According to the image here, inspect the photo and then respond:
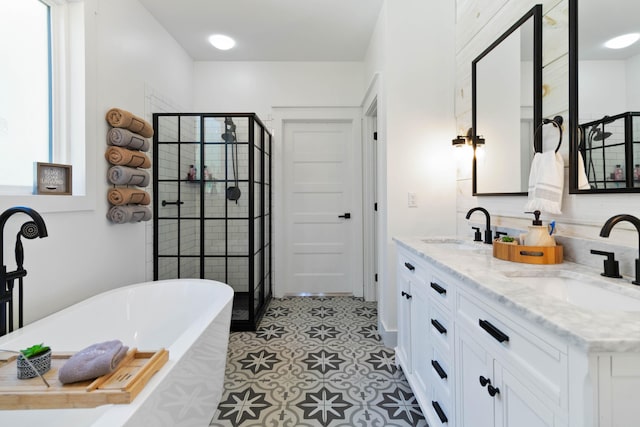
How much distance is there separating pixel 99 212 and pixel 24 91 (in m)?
0.77

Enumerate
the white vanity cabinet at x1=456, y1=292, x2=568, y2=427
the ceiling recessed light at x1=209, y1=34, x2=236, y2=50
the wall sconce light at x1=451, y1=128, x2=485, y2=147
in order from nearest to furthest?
the white vanity cabinet at x1=456, y1=292, x2=568, y2=427, the wall sconce light at x1=451, y1=128, x2=485, y2=147, the ceiling recessed light at x1=209, y1=34, x2=236, y2=50

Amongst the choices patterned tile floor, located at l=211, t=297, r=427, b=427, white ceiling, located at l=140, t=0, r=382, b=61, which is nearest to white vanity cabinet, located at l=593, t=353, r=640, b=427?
patterned tile floor, located at l=211, t=297, r=427, b=427

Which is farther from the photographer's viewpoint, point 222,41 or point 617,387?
point 222,41

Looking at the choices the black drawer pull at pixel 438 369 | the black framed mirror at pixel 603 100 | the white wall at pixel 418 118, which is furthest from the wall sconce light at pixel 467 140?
the black drawer pull at pixel 438 369

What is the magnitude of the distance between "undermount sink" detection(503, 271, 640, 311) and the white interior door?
253 cm

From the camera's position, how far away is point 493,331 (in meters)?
0.94

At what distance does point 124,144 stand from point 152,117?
0.70 meters

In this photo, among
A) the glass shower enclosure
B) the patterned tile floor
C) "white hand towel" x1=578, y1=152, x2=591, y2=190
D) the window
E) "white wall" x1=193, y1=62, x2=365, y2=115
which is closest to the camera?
"white hand towel" x1=578, y1=152, x2=591, y2=190

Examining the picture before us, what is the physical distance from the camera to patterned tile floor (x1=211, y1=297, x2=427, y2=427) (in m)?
1.70

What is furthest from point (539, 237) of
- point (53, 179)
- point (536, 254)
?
point (53, 179)

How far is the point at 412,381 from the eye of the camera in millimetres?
1782

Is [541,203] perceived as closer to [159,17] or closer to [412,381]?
[412,381]

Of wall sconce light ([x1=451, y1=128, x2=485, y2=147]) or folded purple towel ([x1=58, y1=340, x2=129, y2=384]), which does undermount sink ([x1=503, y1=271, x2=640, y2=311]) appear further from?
folded purple towel ([x1=58, y1=340, x2=129, y2=384])

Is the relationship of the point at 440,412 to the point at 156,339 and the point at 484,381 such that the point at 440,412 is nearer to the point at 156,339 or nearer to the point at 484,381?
the point at 484,381
